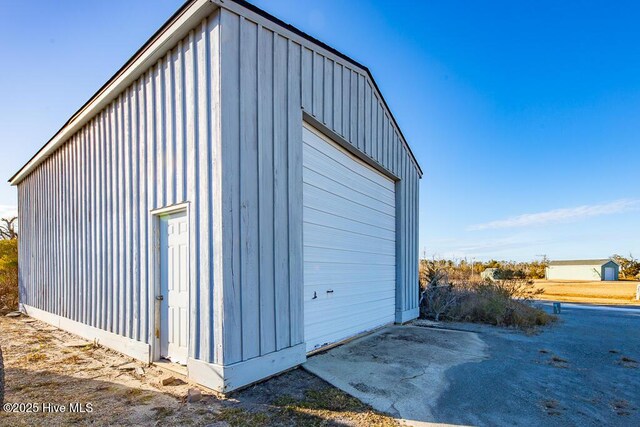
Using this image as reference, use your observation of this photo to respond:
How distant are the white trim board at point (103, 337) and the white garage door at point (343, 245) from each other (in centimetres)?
243

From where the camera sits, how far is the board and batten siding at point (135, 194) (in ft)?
12.6

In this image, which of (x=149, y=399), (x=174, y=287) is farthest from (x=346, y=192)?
(x=149, y=399)

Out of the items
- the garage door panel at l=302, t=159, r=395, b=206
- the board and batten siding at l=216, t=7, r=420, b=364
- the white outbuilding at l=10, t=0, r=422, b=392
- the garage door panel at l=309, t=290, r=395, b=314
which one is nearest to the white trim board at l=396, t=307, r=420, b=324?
the garage door panel at l=309, t=290, r=395, b=314

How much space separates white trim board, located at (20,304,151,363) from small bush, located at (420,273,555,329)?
7.14 meters

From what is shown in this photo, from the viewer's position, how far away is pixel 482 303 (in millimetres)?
8625

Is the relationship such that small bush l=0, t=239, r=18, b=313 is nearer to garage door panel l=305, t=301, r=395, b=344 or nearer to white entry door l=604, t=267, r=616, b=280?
garage door panel l=305, t=301, r=395, b=344

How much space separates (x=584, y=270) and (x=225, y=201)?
53579 millimetres

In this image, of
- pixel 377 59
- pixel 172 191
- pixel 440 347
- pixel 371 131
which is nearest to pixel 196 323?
pixel 172 191

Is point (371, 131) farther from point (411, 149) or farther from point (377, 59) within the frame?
point (411, 149)

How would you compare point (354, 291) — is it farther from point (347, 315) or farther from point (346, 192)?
point (346, 192)

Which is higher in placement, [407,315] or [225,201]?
[225,201]

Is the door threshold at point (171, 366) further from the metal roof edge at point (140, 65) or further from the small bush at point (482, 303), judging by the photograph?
the small bush at point (482, 303)

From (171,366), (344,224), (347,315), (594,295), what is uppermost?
(344,224)

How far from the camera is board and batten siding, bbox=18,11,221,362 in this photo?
3.85 metres
